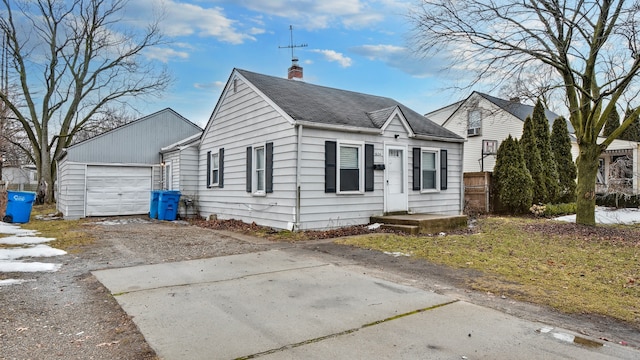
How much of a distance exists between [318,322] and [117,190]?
15.0m

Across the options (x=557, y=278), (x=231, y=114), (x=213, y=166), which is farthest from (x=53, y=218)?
(x=557, y=278)

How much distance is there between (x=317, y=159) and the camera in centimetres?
985

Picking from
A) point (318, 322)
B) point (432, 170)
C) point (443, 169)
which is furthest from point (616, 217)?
point (318, 322)

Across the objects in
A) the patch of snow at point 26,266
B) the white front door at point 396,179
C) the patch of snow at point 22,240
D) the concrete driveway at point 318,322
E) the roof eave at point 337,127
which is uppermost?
the roof eave at point 337,127

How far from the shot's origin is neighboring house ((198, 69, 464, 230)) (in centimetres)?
978

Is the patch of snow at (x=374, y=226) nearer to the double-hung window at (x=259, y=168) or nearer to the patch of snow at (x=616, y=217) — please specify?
the double-hung window at (x=259, y=168)

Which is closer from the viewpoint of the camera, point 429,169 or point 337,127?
point 337,127

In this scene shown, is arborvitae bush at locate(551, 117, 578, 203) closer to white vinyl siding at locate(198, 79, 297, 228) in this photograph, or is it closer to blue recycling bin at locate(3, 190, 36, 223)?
white vinyl siding at locate(198, 79, 297, 228)

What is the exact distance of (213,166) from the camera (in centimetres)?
1391

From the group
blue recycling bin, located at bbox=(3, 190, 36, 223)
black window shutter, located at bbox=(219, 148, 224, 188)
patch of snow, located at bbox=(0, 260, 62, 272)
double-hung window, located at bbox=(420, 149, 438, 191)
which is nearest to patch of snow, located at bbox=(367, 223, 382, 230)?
double-hung window, located at bbox=(420, 149, 438, 191)

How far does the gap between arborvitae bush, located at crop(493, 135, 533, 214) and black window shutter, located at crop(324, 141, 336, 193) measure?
836 centimetres

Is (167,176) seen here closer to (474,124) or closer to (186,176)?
(186,176)

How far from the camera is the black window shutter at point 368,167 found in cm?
1071

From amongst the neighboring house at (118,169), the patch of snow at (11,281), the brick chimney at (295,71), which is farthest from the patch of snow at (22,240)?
the brick chimney at (295,71)
